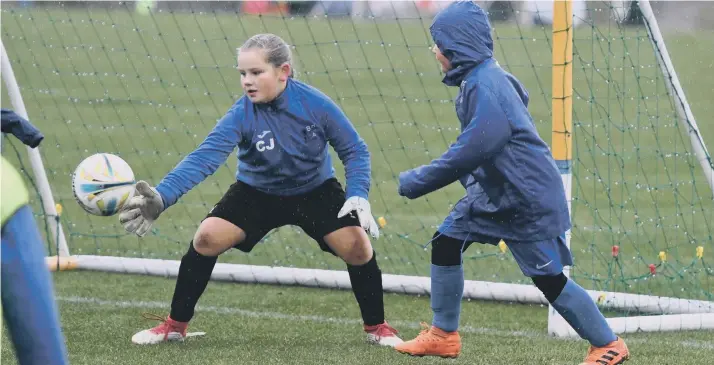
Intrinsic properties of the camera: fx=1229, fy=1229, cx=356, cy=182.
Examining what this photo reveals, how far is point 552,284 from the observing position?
15.6 ft

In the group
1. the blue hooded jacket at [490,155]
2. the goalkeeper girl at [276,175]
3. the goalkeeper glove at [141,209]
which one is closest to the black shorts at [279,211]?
the goalkeeper girl at [276,175]

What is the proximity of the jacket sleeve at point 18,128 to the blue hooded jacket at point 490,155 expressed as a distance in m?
1.81

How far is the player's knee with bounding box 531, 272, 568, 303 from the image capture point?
4746 mm

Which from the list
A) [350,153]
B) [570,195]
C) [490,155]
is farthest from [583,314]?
[350,153]

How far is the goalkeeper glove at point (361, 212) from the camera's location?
5.18 m

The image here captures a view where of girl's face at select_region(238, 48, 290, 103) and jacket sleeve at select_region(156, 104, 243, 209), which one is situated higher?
girl's face at select_region(238, 48, 290, 103)

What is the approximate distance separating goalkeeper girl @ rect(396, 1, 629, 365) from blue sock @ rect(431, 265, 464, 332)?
188mm

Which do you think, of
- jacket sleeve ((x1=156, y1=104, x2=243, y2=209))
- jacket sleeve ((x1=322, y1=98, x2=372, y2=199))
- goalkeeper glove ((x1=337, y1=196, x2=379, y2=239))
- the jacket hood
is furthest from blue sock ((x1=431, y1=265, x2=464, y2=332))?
jacket sleeve ((x1=156, y1=104, x2=243, y2=209))

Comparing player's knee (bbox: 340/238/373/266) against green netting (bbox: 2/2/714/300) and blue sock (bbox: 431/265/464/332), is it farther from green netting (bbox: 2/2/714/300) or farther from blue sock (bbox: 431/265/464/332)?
green netting (bbox: 2/2/714/300)

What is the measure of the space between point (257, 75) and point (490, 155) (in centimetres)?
120

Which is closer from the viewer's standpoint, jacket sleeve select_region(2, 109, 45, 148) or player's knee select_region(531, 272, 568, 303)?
jacket sleeve select_region(2, 109, 45, 148)

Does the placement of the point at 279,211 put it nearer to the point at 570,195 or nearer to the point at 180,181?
the point at 180,181

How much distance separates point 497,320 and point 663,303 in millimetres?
872

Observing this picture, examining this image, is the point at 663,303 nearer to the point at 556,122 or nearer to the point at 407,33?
the point at 556,122
